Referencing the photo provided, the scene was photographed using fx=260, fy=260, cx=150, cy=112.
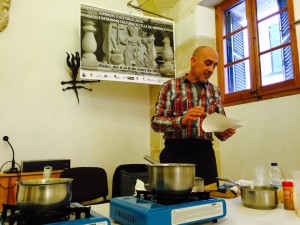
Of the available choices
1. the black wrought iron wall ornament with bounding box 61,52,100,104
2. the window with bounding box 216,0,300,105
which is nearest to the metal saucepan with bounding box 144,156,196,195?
the window with bounding box 216,0,300,105

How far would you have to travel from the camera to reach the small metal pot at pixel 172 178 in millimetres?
805

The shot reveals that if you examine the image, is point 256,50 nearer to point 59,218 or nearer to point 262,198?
point 262,198

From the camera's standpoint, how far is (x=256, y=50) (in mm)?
2465

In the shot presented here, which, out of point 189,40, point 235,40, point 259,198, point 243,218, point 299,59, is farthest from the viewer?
point 189,40

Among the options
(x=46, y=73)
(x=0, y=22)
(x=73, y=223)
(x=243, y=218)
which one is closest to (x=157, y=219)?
(x=73, y=223)

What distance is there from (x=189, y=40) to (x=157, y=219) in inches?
99.3

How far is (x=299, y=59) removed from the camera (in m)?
2.04

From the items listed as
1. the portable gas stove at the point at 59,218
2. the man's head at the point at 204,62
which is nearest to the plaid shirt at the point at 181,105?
the man's head at the point at 204,62

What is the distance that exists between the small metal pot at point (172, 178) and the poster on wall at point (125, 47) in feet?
6.46

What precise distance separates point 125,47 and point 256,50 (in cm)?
134

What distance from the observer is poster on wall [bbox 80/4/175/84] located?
8.76ft

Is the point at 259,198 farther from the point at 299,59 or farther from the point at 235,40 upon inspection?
the point at 235,40

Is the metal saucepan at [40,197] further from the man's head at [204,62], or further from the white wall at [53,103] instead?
the white wall at [53,103]

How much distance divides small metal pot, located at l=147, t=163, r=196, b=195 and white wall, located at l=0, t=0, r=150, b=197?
2.25 metres
